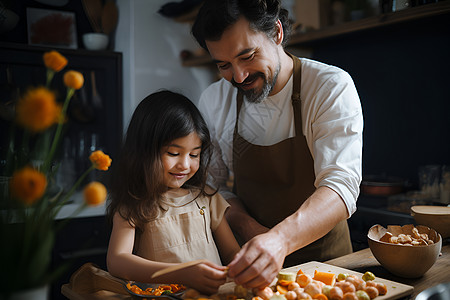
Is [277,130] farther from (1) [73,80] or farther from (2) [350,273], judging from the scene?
(1) [73,80]

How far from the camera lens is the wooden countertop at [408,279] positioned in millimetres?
1080

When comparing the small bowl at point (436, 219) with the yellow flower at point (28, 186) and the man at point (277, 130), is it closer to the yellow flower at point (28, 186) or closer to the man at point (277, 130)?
the man at point (277, 130)

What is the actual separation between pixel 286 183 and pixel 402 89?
1.31m

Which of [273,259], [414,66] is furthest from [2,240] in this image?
[414,66]

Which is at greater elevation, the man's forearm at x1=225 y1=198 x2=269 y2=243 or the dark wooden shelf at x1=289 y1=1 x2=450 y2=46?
the dark wooden shelf at x1=289 y1=1 x2=450 y2=46

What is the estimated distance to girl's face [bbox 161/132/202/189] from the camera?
4.27 ft

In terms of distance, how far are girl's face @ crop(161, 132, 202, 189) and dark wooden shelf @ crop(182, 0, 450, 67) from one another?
4.25 feet

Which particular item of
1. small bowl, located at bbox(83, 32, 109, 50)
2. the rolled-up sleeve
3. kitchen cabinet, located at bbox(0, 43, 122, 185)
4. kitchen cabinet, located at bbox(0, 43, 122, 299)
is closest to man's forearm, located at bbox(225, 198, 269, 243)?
the rolled-up sleeve

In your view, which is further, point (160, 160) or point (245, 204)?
point (245, 204)

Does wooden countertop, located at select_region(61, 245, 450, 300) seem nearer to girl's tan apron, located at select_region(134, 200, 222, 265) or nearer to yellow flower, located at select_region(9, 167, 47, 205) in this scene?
girl's tan apron, located at select_region(134, 200, 222, 265)

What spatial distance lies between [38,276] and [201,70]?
116 inches

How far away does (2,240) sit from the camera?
0.57 metres

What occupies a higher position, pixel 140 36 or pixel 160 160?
pixel 140 36

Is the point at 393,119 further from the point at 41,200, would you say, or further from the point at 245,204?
the point at 41,200
